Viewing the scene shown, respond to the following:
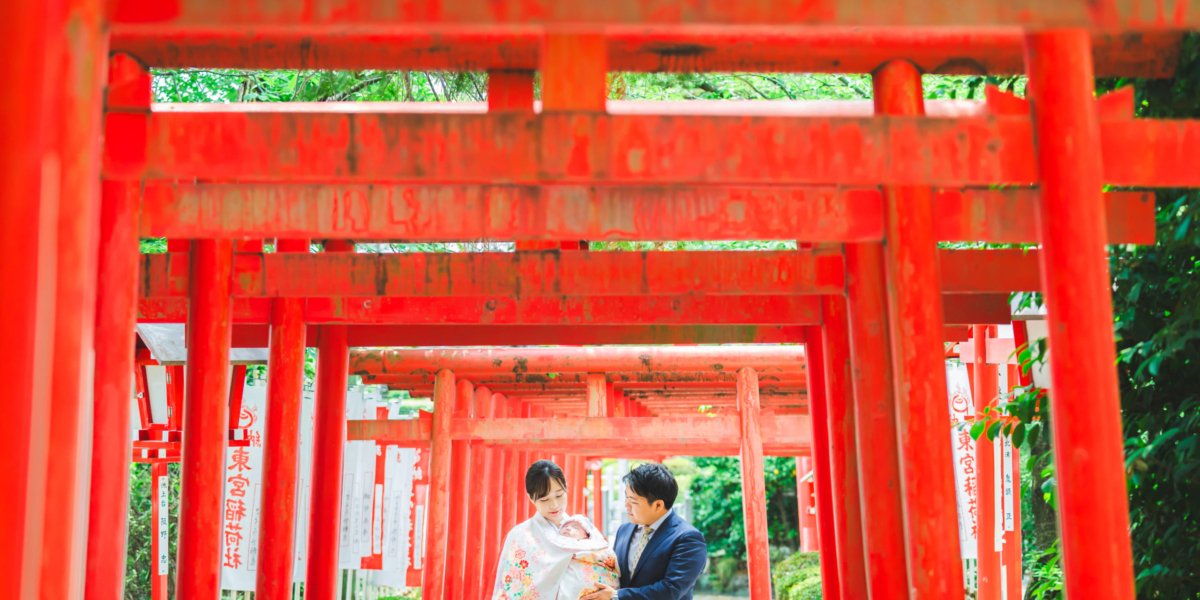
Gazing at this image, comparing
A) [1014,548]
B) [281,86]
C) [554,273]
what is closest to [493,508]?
[281,86]

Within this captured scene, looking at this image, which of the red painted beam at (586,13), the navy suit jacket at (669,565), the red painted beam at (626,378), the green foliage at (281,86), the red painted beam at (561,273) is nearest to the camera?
the red painted beam at (586,13)

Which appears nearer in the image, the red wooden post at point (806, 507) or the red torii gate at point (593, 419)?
the red torii gate at point (593, 419)

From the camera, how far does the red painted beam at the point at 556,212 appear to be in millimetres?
3424

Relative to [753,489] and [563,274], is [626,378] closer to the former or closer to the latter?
[753,489]

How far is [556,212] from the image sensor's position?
341cm

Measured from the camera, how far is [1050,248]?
10.3 feet

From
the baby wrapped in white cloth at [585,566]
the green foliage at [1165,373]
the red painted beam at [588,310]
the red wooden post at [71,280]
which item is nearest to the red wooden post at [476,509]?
the red painted beam at [588,310]

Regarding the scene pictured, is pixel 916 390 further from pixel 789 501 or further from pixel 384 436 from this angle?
pixel 789 501

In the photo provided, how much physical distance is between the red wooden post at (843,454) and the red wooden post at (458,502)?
5.93m

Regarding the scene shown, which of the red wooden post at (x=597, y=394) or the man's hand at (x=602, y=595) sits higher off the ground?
the red wooden post at (x=597, y=394)

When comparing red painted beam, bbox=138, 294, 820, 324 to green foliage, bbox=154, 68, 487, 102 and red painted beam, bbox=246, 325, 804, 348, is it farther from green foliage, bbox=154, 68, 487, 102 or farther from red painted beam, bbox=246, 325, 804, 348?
green foliage, bbox=154, 68, 487, 102

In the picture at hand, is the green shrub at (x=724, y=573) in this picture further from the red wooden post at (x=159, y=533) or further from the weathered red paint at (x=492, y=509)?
the red wooden post at (x=159, y=533)

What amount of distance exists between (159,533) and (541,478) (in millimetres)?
5630

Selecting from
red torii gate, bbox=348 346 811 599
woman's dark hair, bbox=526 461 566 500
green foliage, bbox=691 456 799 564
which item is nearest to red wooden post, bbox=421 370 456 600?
red torii gate, bbox=348 346 811 599
